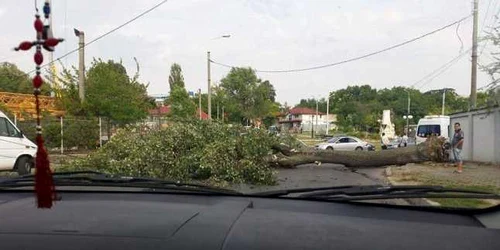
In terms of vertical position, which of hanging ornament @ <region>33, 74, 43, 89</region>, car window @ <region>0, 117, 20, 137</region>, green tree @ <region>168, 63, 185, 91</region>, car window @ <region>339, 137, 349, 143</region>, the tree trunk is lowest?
car window @ <region>339, 137, 349, 143</region>

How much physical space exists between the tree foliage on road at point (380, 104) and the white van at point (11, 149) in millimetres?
64610

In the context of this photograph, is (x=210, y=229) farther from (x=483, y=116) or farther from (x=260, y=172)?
(x=483, y=116)

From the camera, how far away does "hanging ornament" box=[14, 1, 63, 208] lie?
1497mm

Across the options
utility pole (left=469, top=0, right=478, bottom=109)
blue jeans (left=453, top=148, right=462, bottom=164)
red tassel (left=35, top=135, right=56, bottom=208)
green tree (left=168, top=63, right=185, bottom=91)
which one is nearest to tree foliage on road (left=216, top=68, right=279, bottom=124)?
green tree (left=168, top=63, right=185, bottom=91)

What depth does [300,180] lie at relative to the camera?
13.8 m

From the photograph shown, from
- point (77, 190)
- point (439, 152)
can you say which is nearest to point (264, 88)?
point (439, 152)

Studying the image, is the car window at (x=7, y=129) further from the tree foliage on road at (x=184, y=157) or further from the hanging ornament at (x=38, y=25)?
the hanging ornament at (x=38, y=25)

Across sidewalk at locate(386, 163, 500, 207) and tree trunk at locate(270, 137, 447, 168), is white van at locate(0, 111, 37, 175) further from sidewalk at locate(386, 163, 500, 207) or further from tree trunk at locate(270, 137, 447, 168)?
sidewalk at locate(386, 163, 500, 207)

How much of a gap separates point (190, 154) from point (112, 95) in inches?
805

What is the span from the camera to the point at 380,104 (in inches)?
4102

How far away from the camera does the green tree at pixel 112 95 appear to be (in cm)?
3031

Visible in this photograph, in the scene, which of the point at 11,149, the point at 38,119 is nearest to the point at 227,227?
the point at 38,119

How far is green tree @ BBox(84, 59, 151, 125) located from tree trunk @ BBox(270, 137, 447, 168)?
14486 mm

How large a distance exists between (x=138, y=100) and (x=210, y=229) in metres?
32.6
